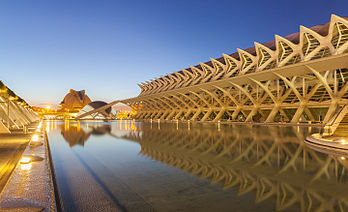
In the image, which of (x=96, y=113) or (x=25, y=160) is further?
(x=96, y=113)

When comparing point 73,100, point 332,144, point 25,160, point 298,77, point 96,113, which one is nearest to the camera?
point 25,160

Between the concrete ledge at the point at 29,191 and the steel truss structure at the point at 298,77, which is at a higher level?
the steel truss structure at the point at 298,77

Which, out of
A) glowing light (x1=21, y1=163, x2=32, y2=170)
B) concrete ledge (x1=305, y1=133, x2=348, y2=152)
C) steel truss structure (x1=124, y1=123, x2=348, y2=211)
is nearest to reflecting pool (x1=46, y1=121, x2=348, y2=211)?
steel truss structure (x1=124, y1=123, x2=348, y2=211)

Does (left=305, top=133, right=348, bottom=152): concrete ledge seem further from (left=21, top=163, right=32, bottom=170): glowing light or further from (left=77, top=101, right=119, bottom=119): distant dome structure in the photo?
(left=77, top=101, right=119, bottom=119): distant dome structure

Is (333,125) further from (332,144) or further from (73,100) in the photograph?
(73,100)

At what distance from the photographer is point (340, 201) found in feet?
10.8

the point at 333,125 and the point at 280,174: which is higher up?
the point at 333,125

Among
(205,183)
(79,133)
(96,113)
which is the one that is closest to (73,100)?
(96,113)

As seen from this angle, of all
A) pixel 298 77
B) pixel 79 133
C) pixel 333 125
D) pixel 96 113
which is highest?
pixel 298 77

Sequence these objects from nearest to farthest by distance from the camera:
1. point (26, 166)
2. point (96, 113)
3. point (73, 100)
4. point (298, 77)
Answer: point (26, 166) < point (298, 77) < point (96, 113) < point (73, 100)

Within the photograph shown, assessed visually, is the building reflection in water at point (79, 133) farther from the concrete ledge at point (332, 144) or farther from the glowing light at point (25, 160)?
the concrete ledge at point (332, 144)

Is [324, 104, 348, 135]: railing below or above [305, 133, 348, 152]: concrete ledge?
above

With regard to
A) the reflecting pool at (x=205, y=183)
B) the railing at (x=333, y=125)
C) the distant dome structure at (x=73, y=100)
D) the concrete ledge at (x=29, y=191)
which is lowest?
the reflecting pool at (x=205, y=183)

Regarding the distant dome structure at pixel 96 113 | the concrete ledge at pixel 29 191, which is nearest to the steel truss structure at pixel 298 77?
the concrete ledge at pixel 29 191
